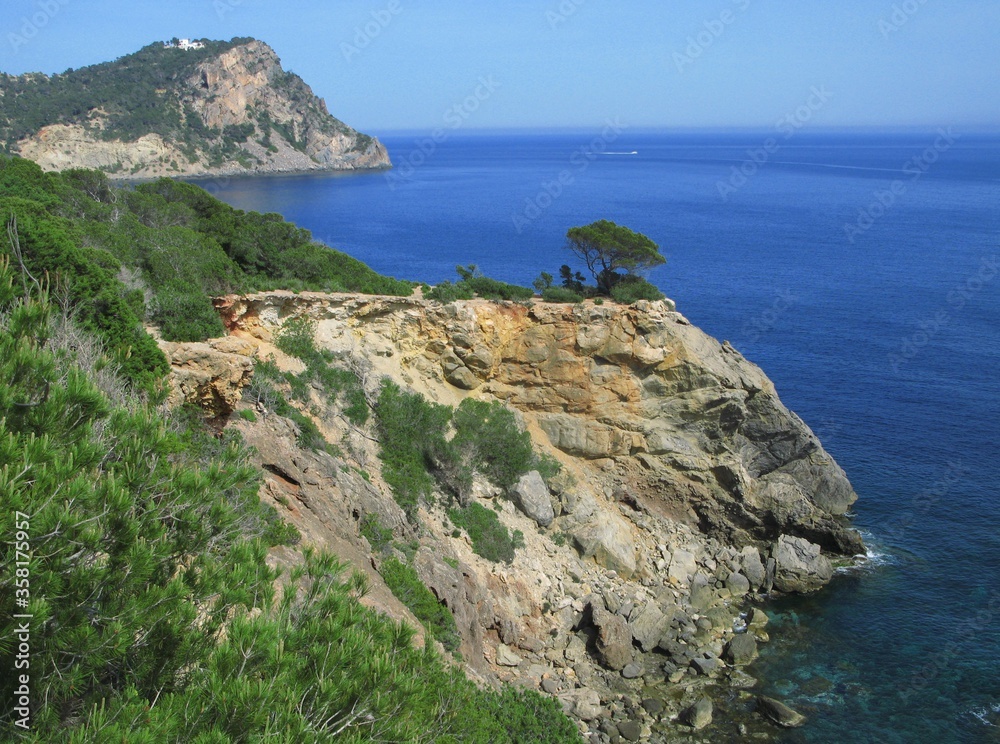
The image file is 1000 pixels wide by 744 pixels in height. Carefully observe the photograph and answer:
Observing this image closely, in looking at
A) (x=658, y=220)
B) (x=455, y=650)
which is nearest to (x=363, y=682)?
(x=455, y=650)

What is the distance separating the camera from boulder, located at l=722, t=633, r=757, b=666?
25047mm

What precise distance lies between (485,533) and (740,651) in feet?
30.6

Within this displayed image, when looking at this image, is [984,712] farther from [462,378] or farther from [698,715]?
[462,378]

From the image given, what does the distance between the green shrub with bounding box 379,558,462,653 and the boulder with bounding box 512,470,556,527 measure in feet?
31.9

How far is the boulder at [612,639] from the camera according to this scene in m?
24.5

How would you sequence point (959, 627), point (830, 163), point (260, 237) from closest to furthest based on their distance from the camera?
point (959, 627) < point (260, 237) < point (830, 163)

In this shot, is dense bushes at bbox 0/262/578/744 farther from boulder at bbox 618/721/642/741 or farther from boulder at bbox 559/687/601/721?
boulder at bbox 559/687/601/721

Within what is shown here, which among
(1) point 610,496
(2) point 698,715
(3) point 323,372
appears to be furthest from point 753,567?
(3) point 323,372

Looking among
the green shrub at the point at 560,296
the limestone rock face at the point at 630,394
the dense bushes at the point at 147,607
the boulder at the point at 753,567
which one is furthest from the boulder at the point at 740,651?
the dense bushes at the point at 147,607

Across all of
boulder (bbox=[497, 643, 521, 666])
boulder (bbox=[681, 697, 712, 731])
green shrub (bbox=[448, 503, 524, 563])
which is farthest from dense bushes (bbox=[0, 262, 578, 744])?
green shrub (bbox=[448, 503, 524, 563])

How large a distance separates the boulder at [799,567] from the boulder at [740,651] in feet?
15.8

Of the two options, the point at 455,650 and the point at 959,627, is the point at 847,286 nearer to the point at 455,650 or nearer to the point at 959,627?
the point at 959,627

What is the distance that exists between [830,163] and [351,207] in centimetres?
12988

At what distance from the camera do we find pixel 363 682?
25.5 ft
